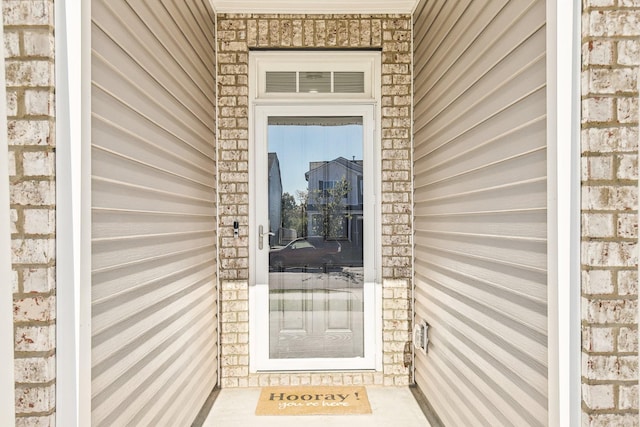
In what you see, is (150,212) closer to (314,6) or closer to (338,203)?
(338,203)

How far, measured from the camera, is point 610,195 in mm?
1326

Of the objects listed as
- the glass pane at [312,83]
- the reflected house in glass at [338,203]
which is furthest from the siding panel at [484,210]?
the glass pane at [312,83]

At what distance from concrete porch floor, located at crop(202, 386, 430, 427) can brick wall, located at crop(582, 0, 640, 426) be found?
5.44ft

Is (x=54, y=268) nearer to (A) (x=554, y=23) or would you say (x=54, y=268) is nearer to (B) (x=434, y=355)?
(A) (x=554, y=23)

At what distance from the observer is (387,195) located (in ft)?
11.0

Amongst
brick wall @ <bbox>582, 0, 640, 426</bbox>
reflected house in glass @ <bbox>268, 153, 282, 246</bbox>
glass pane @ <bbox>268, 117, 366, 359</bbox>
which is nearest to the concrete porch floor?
glass pane @ <bbox>268, 117, 366, 359</bbox>

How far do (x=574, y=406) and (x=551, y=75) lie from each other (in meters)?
1.01

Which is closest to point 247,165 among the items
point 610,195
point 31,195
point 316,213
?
point 316,213

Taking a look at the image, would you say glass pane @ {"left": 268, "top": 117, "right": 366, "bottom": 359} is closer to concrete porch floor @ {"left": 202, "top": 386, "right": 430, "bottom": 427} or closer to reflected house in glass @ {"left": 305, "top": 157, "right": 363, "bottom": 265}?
reflected house in glass @ {"left": 305, "top": 157, "right": 363, "bottom": 265}

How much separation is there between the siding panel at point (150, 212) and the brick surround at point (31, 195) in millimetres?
205

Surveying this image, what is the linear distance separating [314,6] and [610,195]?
8.26 feet

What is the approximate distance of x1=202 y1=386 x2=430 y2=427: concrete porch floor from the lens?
2764 mm

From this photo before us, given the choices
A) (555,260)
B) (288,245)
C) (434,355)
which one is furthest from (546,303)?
(288,245)

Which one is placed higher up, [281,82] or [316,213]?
[281,82]
